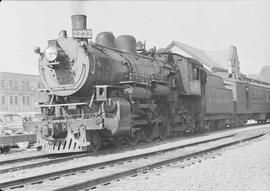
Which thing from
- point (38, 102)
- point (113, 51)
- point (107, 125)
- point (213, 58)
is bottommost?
point (107, 125)

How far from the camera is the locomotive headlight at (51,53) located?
12.4 meters

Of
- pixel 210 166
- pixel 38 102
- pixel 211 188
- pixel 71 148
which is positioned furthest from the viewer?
pixel 38 102

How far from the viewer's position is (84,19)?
12688 mm

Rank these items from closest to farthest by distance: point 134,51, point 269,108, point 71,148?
point 71,148 → point 134,51 → point 269,108

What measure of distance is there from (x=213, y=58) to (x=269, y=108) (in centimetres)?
4487

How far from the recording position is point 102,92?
40.9 ft

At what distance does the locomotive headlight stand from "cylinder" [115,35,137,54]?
3906mm

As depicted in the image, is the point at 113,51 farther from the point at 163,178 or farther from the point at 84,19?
the point at 163,178

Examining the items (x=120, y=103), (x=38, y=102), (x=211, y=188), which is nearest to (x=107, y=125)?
(x=120, y=103)

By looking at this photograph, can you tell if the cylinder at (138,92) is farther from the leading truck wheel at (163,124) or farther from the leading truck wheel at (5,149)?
the leading truck wheel at (5,149)

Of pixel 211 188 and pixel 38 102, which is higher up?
pixel 38 102

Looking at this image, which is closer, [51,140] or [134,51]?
[51,140]

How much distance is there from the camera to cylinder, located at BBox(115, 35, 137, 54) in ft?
51.4

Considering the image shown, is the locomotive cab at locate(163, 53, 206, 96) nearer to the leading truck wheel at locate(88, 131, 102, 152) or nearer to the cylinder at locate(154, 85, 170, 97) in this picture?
the cylinder at locate(154, 85, 170, 97)
